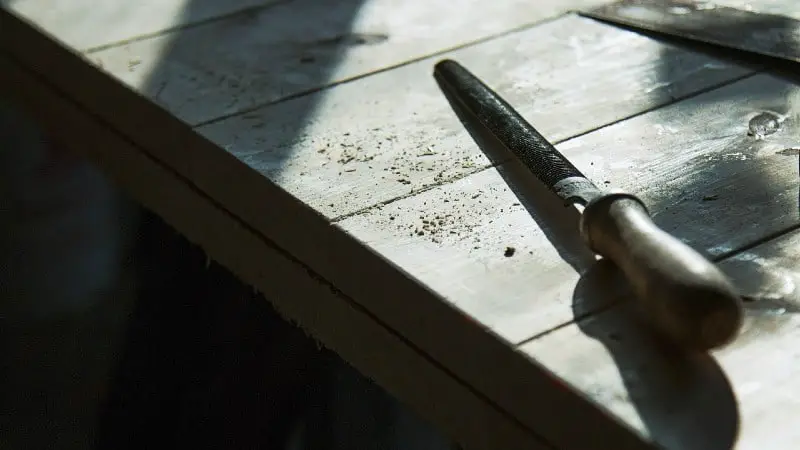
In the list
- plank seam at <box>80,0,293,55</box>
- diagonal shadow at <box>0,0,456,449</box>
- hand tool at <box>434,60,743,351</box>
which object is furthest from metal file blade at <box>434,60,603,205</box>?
plank seam at <box>80,0,293,55</box>

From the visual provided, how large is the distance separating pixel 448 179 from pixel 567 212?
0.35ft

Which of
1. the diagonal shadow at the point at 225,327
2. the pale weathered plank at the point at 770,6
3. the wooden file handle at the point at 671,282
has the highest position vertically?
the pale weathered plank at the point at 770,6

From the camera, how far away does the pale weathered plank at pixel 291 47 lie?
3.21 ft

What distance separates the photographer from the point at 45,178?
2283 mm

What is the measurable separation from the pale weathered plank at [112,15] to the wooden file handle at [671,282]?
676 millimetres

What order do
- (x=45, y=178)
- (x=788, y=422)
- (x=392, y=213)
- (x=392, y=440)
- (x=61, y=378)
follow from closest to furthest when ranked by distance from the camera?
(x=788, y=422)
(x=392, y=213)
(x=392, y=440)
(x=61, y=378)
(x=45, y=178)

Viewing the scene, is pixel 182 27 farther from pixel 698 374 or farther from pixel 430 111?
pixel 698 374

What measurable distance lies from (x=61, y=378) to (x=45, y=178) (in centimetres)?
73

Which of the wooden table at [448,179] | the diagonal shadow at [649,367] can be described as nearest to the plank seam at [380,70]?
the wooden table at [448,179]

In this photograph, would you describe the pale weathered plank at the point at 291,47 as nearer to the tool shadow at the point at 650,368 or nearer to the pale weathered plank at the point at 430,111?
the pale weathered plank at the point at 430,111

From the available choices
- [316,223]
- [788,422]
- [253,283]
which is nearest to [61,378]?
[253,283]

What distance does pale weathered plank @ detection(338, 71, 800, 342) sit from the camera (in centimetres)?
64

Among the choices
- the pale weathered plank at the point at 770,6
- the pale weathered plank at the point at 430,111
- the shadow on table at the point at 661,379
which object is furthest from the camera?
the pale weathered plank at the point at 770,6

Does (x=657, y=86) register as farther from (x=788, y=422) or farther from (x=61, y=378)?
(x=61, y=378)
